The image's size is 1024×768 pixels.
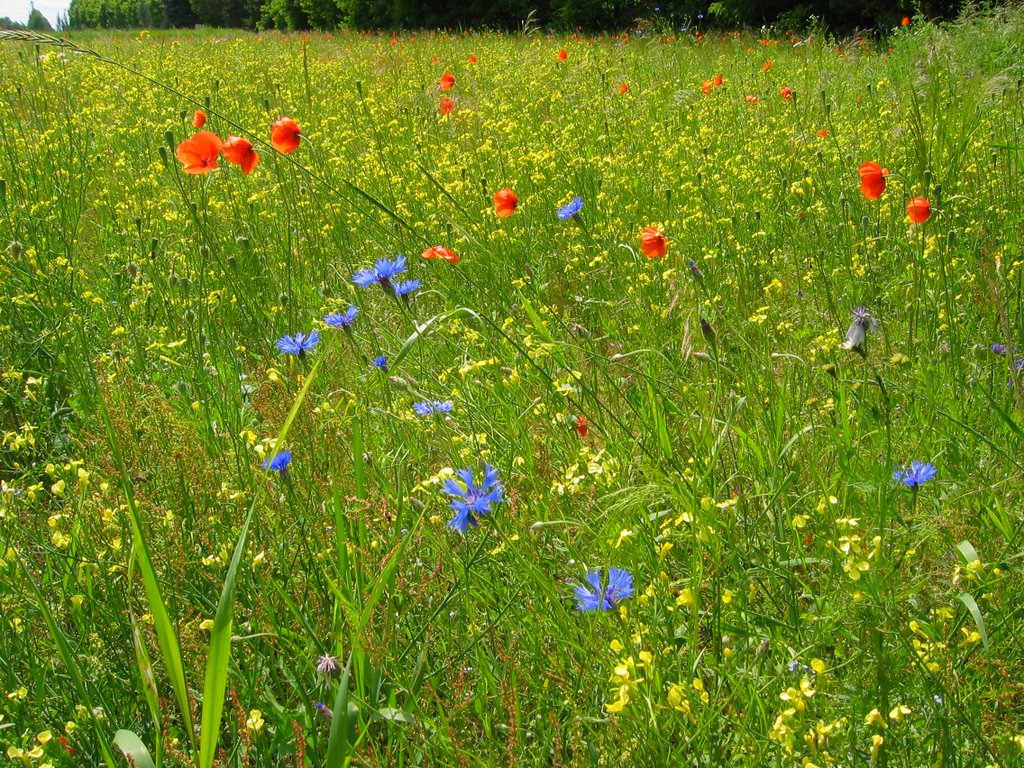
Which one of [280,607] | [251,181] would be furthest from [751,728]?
[251,181]

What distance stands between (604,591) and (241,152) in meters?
1.60

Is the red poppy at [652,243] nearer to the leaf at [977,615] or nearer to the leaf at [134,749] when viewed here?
the leaf at [977,615]

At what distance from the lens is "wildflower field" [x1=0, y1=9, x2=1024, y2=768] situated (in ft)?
3.90

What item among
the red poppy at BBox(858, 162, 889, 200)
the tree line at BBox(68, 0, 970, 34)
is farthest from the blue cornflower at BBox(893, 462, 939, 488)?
the tree line at BBox(68, 0, 970, 34)

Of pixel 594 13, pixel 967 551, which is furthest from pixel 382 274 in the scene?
pixel 594 13

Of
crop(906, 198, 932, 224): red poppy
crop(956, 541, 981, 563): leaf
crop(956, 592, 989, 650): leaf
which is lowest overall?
crop(956, 592, 989, 650): leaf

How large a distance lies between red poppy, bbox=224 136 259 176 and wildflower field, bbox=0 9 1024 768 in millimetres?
10

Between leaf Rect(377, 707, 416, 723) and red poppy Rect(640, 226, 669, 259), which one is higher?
red poppy Rect(640, 226, 669, 259)

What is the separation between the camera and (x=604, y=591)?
116 centimetres

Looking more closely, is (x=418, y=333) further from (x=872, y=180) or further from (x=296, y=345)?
(x=872, y=180)

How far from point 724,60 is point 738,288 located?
→ 5996 mm

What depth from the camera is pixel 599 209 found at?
143 inches

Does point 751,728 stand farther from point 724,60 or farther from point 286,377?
point 724,60

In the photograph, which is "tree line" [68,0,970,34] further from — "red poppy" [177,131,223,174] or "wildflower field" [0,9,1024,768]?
"red poppy" [177,131,223,174]
